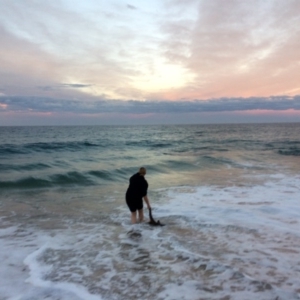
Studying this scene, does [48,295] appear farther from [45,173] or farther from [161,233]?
[45,173]

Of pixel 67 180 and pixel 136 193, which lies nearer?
pixel 136 193

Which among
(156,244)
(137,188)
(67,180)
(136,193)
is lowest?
(67,180)

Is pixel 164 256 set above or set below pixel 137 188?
below

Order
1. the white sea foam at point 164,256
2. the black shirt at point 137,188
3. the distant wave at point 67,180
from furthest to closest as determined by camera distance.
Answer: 1. the distant wave at point 67,180
2. the black shirt at point 137,188
3. the white sea foam at point 164,256

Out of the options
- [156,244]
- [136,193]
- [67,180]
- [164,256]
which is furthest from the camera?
[67,180]

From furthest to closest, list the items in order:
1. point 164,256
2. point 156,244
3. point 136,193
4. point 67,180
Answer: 1. point 67,180
2. point 136,193
3. point 156,244
4. point 164,256

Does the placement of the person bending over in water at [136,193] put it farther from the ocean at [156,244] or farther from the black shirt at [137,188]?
the ocean at [156,244]

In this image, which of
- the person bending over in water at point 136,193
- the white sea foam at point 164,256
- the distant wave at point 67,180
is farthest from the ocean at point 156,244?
the distant wave at point 67,180

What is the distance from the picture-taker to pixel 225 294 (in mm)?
4863

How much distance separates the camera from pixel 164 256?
6.48 metres

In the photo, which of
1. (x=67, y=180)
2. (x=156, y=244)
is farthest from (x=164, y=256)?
(x=67, y=180)

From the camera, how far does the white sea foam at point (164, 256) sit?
16.7ft

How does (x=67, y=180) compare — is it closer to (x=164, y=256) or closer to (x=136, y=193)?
(x=136, y=193)

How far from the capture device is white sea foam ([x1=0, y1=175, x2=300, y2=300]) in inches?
200
